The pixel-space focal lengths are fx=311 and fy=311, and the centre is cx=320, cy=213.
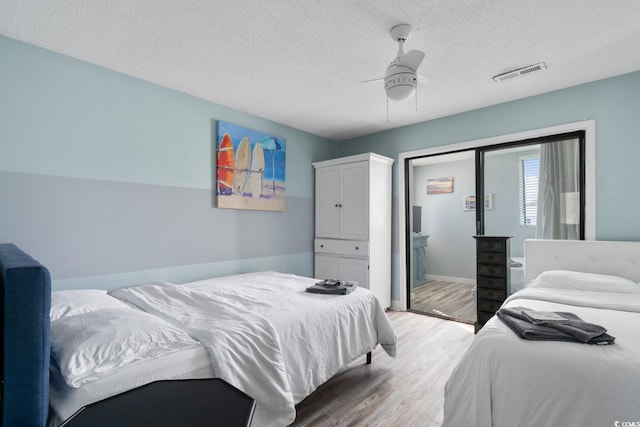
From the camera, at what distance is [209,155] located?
A: 3.30 m

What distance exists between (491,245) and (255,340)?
2.66 metres

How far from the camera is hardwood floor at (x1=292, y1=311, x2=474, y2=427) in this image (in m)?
1.95

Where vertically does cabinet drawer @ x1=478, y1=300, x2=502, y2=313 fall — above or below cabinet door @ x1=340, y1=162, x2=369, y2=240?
below

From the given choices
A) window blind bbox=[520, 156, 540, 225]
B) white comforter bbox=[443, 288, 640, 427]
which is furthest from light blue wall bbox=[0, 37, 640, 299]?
white comforter bbox=[443, 288, 640, 427]

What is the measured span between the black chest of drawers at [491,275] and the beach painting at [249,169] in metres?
2.37

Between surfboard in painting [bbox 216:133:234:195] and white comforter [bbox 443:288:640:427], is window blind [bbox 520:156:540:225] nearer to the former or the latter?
white comforter [bbox 443:288:640:427]

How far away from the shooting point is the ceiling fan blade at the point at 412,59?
6.58ft

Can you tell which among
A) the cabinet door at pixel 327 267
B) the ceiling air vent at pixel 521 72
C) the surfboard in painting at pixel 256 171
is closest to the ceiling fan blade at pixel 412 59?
the ceiling air vent at pixel 521 72

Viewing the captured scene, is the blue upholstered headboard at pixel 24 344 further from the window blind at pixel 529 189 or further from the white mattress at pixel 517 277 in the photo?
the window blind at pixel 529 189

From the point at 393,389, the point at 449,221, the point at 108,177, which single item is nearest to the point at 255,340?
the point at 393,389

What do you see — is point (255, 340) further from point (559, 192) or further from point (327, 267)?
point (559, 192)

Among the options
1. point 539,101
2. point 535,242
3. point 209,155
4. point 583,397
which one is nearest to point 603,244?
point 535,242

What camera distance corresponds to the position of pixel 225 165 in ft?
11.1

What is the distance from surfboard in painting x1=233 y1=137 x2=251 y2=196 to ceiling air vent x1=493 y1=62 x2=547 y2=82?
8.50 ft
